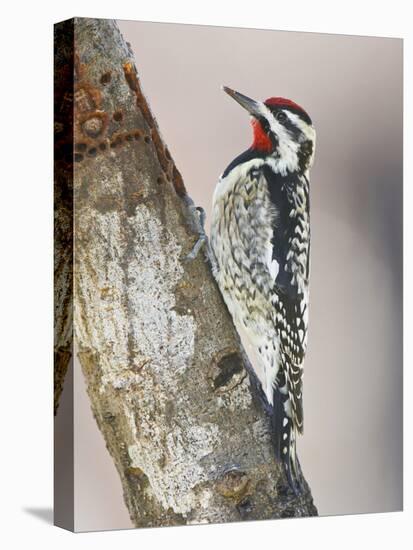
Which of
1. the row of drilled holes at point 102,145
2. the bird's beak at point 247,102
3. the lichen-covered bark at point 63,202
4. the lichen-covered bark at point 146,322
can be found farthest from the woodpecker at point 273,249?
the lichen-covered bark at point 63,202

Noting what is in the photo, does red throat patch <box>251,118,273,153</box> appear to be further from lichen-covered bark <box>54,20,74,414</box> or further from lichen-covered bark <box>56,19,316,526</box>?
lichen-covered bark <box>54,20,74,414</box>

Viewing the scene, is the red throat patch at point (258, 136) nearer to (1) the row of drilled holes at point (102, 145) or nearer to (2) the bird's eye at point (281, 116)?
(2) the bird's eye at point (281, 116)

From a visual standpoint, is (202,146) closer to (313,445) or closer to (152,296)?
(152,296)

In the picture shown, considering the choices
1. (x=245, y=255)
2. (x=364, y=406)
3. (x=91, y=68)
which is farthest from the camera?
(x=364, y=406)

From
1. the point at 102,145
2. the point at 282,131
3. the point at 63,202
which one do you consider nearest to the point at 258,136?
the point at 282,131

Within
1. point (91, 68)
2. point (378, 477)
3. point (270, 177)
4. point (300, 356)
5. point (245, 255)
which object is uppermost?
point (91, 68)

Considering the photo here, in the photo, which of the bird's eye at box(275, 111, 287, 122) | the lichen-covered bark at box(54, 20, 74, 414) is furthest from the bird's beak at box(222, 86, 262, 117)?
the lichen-covered bark at box(54, 20, 74, 414)

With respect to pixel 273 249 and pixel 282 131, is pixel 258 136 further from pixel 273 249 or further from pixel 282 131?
pixel 273 249

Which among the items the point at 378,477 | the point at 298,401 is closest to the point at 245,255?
the point at 298,401
